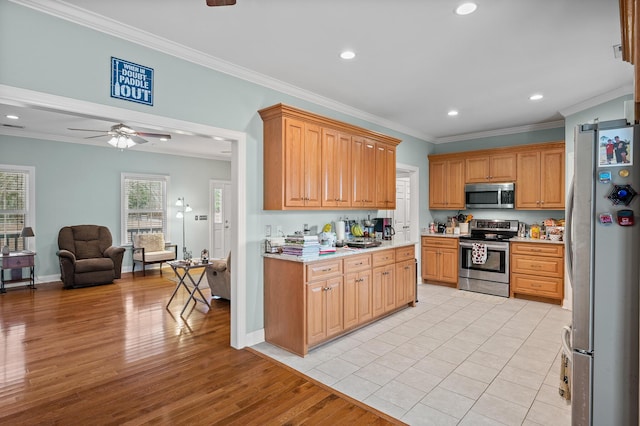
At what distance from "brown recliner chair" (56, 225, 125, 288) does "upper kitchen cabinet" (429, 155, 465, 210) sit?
6.27 meters

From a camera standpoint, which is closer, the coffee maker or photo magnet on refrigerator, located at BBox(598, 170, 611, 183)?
photo magnet on refrigerator, located at BBox(598, 170, 611, 183)

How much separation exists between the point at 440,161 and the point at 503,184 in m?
1.22

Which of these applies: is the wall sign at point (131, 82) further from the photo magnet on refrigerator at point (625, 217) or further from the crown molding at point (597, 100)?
the crown molding at point (597, 100)

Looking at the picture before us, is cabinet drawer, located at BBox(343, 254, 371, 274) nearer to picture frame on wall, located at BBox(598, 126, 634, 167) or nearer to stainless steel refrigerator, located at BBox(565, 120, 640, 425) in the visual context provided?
stainless steel refrigerator, located at BBox(565, 120, 640, 425)

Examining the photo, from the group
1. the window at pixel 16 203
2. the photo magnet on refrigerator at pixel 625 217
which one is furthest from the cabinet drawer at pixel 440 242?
the window at pixel 16 203

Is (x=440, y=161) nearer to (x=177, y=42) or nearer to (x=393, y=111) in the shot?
(x=393, y=111)

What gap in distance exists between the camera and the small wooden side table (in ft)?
18.8

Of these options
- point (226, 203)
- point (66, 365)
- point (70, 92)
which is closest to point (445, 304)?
point (66, 365)

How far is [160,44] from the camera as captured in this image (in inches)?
114

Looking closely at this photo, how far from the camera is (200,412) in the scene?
7.93 ft

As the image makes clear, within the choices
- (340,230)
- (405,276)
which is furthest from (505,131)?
(340,230)

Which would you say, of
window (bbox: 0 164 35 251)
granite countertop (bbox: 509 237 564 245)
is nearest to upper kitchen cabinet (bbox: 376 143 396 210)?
granite countertop (bbox: 509 237 564 245)

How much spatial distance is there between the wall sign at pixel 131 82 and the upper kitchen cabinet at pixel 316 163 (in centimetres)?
115

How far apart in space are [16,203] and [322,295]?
21.1 ft
